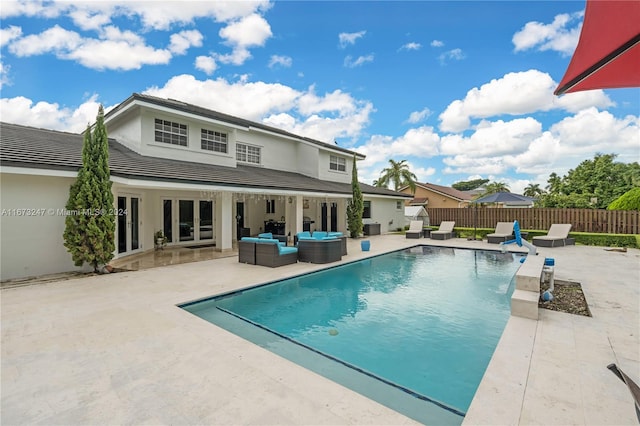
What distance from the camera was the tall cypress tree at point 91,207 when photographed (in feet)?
29.5

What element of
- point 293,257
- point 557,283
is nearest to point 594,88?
point 557,283

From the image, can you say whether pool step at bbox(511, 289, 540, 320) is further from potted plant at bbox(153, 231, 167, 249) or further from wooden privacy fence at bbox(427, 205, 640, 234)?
wooden privacy fence at bbox(427, 205, 640, 234)

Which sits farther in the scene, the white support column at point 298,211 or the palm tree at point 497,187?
the palm tree at point 497,187

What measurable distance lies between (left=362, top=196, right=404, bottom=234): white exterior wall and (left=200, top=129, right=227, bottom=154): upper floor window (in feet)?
36.0

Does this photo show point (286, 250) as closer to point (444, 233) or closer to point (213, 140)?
point (213, 140)

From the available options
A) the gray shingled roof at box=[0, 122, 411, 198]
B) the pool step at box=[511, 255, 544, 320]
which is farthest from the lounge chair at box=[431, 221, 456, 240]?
the pool step at box=[511, 255, 544, 320]

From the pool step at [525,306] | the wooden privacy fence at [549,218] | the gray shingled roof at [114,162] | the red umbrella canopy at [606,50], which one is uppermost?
the gray shingled roof at [114,162]

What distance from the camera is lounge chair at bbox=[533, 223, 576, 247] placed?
16.3 metres

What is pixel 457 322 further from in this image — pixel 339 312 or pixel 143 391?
pixel 143 391

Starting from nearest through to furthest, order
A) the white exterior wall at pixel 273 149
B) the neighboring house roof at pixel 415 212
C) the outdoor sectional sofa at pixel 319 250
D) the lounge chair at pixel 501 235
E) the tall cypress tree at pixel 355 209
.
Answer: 1. the outdoor sectional sofa at pixel 319 250
2. the lounge chair at pixel 501 235
3. the white exterior wall at pixel 273 149
4. the tall cypress tree at pixel 355 209
5. the neighboring house roof at pixel 415 212

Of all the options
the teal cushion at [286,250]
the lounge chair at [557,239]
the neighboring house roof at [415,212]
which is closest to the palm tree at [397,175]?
the neighboring house roof at [415,212]

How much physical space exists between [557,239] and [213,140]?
62.1 ft

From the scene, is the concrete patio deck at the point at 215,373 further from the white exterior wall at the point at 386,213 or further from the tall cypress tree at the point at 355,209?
the white exterior wall at the point at 386,213

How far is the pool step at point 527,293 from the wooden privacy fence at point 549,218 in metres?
14.0
